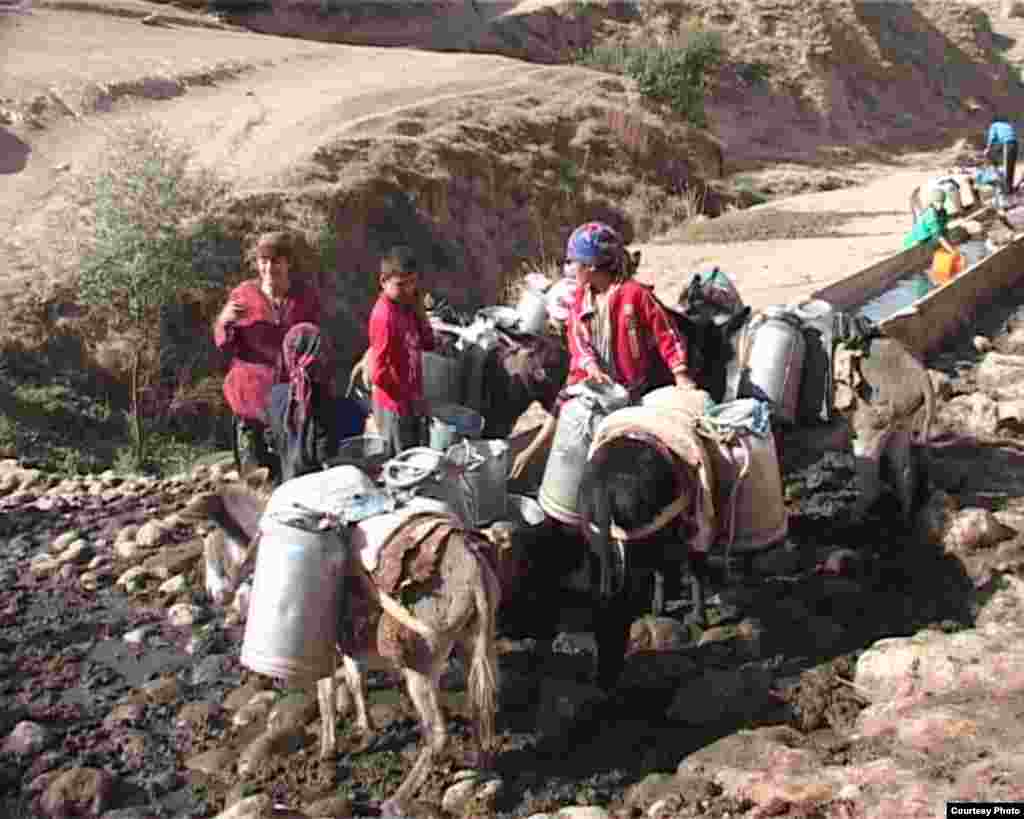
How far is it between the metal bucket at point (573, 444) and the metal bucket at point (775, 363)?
4.06 feet

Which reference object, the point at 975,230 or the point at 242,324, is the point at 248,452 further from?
the point at 975,230

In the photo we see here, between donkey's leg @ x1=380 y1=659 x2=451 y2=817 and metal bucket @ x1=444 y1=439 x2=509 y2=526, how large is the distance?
34.2 inches

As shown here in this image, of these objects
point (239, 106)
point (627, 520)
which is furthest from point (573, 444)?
point (239, 106)

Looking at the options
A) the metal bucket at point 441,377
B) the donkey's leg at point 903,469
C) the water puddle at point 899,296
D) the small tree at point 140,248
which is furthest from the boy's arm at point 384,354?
the water puddle at point 899,296

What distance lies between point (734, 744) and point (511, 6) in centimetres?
2627

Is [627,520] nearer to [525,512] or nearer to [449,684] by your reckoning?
[525,512]

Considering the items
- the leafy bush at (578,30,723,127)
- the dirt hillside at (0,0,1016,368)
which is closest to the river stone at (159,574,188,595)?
the dirt hillside at (0,0,1016,368)

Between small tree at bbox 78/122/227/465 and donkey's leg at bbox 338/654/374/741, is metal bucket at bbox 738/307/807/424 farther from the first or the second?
small tree at bbox 78/122/227/465

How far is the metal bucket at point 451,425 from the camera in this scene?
571 cm

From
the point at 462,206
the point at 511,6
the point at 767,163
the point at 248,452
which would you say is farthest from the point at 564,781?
the point at 511,6

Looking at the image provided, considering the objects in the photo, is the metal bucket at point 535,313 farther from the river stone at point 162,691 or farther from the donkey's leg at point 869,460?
the river stone at point 162,691

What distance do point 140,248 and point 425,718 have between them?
6399mm

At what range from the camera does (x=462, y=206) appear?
14.4m

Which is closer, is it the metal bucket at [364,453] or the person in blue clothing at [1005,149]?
the metal bucket at [364,453]
